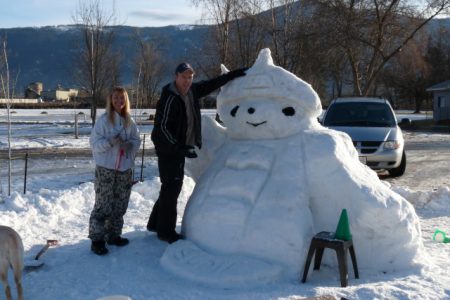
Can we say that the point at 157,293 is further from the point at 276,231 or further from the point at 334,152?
the point at 334,152

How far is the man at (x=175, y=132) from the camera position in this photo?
202 inches

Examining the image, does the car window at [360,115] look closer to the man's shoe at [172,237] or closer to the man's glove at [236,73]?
the man's glove at [236,73]

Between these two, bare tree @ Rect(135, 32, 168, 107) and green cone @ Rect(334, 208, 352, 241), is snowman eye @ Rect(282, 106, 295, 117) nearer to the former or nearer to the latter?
green cone @ Rect(334, 208, 352, 241)

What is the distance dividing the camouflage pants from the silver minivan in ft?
21.7

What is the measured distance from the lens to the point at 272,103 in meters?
5.16

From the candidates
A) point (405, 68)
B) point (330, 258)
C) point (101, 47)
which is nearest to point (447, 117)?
point (405, 68)

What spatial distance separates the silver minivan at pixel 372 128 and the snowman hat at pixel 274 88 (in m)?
6.08

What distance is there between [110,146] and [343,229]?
7.73 ft

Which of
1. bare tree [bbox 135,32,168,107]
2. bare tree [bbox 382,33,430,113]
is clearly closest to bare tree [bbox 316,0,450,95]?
bare tree [bbox 135,32,168,107]

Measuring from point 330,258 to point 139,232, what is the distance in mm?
2274

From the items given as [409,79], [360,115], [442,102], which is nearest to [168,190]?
[360,115]

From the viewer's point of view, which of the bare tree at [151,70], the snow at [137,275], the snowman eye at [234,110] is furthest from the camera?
the bare tree at [151,70]

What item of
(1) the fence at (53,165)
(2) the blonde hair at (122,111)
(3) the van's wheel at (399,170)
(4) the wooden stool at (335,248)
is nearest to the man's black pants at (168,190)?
(2) the blonde hair at (122,111)

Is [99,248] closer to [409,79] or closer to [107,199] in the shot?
[107,199]
